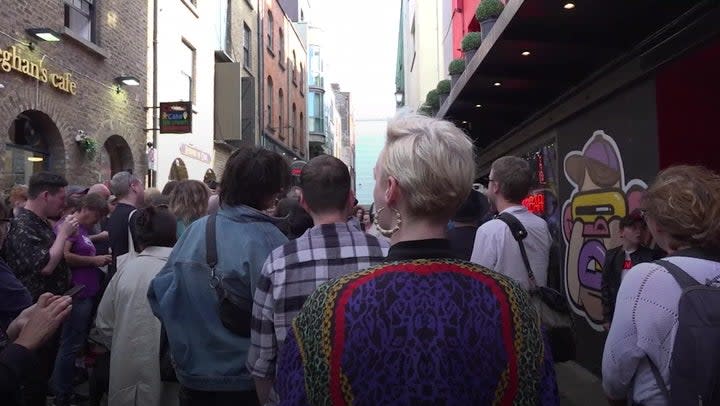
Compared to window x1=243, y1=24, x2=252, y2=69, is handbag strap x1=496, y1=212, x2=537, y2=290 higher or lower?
lower

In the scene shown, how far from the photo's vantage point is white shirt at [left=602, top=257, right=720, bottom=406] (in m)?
2.00

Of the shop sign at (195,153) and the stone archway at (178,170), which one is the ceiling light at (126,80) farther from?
the shop sign at (195,153)

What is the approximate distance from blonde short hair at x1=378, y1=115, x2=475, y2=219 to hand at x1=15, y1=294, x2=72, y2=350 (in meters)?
1.55

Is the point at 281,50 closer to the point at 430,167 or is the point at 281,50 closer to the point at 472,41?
the point at 472,41

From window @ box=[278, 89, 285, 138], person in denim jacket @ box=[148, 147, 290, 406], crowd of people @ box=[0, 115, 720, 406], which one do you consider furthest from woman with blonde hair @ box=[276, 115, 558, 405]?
window @ box=[278, 89, 285, 138]

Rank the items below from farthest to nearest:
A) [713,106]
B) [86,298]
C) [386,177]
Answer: [86,298], [713,106], [386,177]

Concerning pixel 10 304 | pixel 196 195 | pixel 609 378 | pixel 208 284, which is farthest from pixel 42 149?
pixel 609 378

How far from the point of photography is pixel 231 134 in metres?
18.9

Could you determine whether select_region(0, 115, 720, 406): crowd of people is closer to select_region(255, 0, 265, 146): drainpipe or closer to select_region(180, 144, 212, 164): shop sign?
select_region(180, 144, 212, 164): shop sign

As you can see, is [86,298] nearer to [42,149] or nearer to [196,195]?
[196,195]

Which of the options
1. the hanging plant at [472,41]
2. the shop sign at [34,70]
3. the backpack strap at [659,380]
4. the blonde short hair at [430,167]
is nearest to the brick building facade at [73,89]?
the shop sign at [34,70]

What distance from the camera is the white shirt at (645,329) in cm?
200

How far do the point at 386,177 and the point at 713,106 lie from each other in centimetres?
464

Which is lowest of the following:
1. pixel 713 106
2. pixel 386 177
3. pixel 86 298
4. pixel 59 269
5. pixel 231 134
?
pixel 86 298
